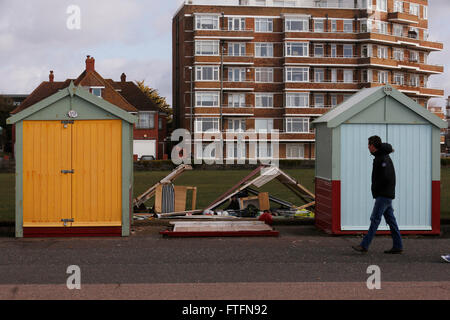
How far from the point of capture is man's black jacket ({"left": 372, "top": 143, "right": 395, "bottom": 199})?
1000cm

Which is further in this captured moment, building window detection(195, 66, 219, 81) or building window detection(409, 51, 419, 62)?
building window detection(409, 51, 419, 62)

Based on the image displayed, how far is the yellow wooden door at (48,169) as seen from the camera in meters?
12.0

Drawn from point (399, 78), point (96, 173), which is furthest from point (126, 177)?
point (399, 78)

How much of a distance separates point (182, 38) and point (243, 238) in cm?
6666

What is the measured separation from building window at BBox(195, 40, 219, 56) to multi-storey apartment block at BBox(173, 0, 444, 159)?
0.11 m

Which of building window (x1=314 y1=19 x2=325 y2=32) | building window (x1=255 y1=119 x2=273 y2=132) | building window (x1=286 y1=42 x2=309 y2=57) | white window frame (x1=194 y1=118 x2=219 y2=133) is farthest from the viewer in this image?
building window (x1=314 y1=19 x2=325 y2=32)

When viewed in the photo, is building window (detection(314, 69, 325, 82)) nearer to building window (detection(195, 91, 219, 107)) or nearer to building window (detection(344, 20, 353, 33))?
building window (detection(344, 20, 353, 33))

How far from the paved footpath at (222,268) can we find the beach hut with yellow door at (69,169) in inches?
17.0

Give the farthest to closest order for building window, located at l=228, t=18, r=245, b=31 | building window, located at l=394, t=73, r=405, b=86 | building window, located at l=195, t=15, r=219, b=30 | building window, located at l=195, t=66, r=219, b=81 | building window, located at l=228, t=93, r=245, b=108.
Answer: building window, located at l=394, t=73, r=405, b=86 < building window, located at l=228, t=18, r=245, b=31 < building window, located at l=228, t=93, r=245, b=108 < building window, located at l=195, t=15, r=219, b=30 < building window, located at l=195, t=66, r=219, b=81

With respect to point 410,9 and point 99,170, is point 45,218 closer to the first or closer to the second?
point 99,170

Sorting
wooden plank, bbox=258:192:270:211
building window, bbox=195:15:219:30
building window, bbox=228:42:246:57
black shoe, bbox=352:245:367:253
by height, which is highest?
building window, bbox=195:15:219:30

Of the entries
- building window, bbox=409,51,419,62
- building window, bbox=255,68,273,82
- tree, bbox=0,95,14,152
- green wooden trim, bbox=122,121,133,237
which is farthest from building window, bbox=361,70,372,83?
green wooden trim, bbox=122,121,133,237

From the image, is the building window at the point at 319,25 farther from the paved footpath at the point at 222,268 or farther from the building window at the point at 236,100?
the paved footpath at the point at 222,268
